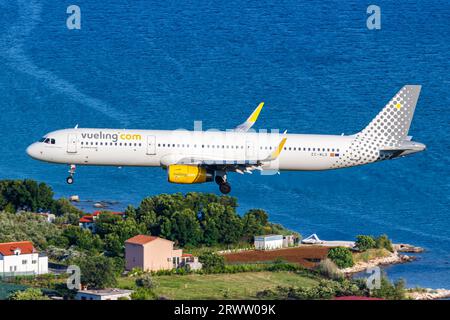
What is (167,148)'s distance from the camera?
119500mm

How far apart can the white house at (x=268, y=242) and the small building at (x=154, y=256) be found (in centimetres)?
1358

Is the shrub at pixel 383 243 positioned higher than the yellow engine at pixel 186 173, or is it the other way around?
the yellow engine at pixel 186 173

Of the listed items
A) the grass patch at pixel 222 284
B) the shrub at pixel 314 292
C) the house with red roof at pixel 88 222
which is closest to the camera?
the grass patch at pixel 222 284

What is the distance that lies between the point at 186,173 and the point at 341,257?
129ft

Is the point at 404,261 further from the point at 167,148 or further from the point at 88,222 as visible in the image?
the point at 167,148

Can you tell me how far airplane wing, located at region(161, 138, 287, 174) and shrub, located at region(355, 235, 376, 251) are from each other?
141ft

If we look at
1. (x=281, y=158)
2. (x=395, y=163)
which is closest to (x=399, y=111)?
(x=281, y=158)

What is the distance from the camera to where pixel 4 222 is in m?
153

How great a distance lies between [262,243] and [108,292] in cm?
3428

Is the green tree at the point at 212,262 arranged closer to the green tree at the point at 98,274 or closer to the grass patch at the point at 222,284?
the grass patch at the point at 222,284

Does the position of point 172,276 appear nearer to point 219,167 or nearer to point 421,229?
point 219,167

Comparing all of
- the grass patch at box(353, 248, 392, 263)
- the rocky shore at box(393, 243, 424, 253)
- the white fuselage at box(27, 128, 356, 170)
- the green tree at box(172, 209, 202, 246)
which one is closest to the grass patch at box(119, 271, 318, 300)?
the green tree at box(172, 209, 202, 246)

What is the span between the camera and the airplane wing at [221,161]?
119m

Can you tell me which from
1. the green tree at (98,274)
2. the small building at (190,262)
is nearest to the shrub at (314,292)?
the small building at (190,262)
